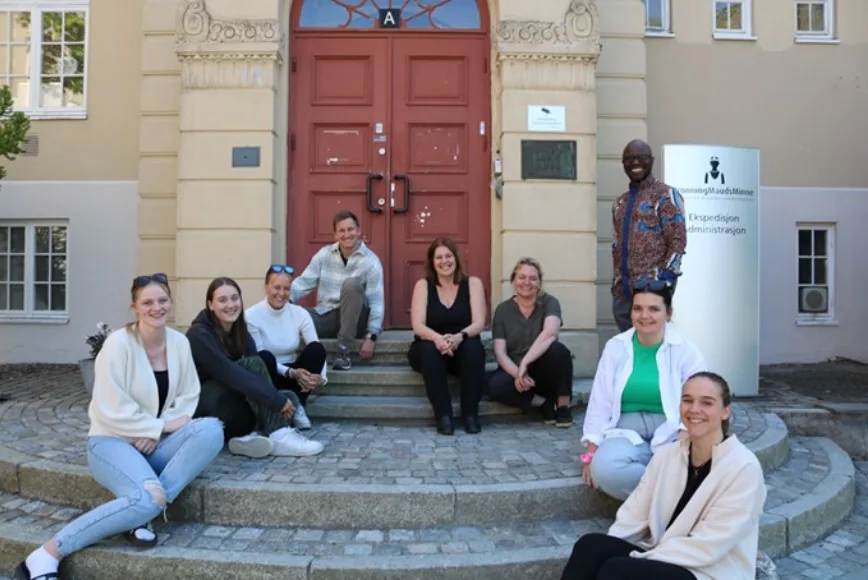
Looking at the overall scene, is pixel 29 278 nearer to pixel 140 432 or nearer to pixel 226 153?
pixel 226 153

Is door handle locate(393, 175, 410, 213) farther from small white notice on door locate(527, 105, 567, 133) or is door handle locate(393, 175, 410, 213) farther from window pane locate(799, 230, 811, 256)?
window pane locate(799, 230, 811, 256)

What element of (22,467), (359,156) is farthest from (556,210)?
(22,467)

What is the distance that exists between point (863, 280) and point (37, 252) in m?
10.3

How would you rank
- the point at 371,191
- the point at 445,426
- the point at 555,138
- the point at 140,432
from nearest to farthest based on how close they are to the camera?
the point at 140,432
the point at 445,426
the point at 555,138
the point at 371,191

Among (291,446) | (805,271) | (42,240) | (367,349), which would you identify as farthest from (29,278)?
(805,271)

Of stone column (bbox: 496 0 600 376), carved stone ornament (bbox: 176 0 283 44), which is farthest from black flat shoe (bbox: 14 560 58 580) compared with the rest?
carved stone ornament (bbox: 176 0 283 44)

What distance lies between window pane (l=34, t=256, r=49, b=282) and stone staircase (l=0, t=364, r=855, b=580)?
13.6 feet

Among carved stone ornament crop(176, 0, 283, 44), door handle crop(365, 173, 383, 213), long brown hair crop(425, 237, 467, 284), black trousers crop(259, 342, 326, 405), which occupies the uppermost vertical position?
carved stone ornament crop(176, 0, 283, 44)

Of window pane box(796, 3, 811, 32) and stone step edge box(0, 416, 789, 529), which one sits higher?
window pane box(796, 3, 811, 32)

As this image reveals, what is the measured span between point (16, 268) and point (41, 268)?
335mm

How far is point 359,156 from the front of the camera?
23.4 ft

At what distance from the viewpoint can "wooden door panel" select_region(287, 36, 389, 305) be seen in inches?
279

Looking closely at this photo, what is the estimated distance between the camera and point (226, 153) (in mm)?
6543

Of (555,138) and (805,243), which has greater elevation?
(555,138)
